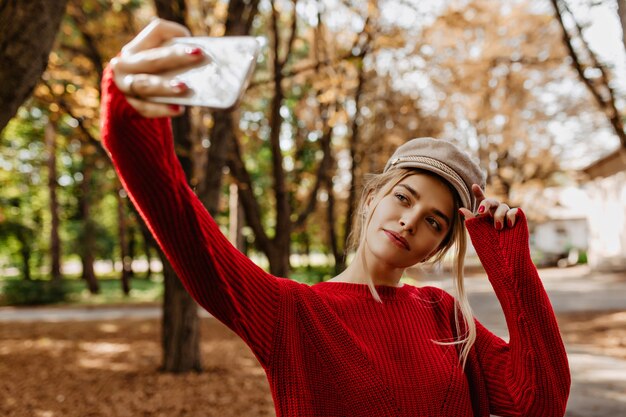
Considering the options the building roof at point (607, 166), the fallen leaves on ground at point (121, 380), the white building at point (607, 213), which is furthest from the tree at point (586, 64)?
the white building at point (607, 213)

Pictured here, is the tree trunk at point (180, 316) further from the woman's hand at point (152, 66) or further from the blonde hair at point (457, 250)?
the woman's hand at point (152, 66)

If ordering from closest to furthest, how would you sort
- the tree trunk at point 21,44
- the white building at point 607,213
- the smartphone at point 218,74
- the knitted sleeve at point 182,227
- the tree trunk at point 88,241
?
the smartphone at point 218,74 → the knitted sleeve at point 182,227 → the tree trunk at point 21,44 → the tree trunk at point 88,241 → the white building at point 607,213

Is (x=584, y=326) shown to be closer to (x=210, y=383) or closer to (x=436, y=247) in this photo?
(x=210, y=383)

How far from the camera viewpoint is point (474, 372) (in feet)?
5.10

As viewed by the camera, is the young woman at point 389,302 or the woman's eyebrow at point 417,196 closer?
the young woman at point 389,302

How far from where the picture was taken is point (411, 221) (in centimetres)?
151

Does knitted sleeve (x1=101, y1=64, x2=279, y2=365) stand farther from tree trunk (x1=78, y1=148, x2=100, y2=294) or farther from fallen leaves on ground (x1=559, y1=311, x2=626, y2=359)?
tree trunk (x1=78, y1=148, x2=100, y2=294)

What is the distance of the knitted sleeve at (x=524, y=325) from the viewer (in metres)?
1.40

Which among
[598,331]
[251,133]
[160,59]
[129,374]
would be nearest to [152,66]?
[160,59]

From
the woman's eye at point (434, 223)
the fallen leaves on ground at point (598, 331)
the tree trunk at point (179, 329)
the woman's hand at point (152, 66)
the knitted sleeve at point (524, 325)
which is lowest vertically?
the fallen leaves on ground at point (598, 331)

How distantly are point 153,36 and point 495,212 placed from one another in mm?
1048

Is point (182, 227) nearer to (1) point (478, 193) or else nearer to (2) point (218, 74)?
(2) point (218, 74)

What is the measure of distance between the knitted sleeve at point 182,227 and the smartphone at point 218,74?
0.40 ft

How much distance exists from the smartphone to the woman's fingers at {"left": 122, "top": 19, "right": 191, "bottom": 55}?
0.11 feet
